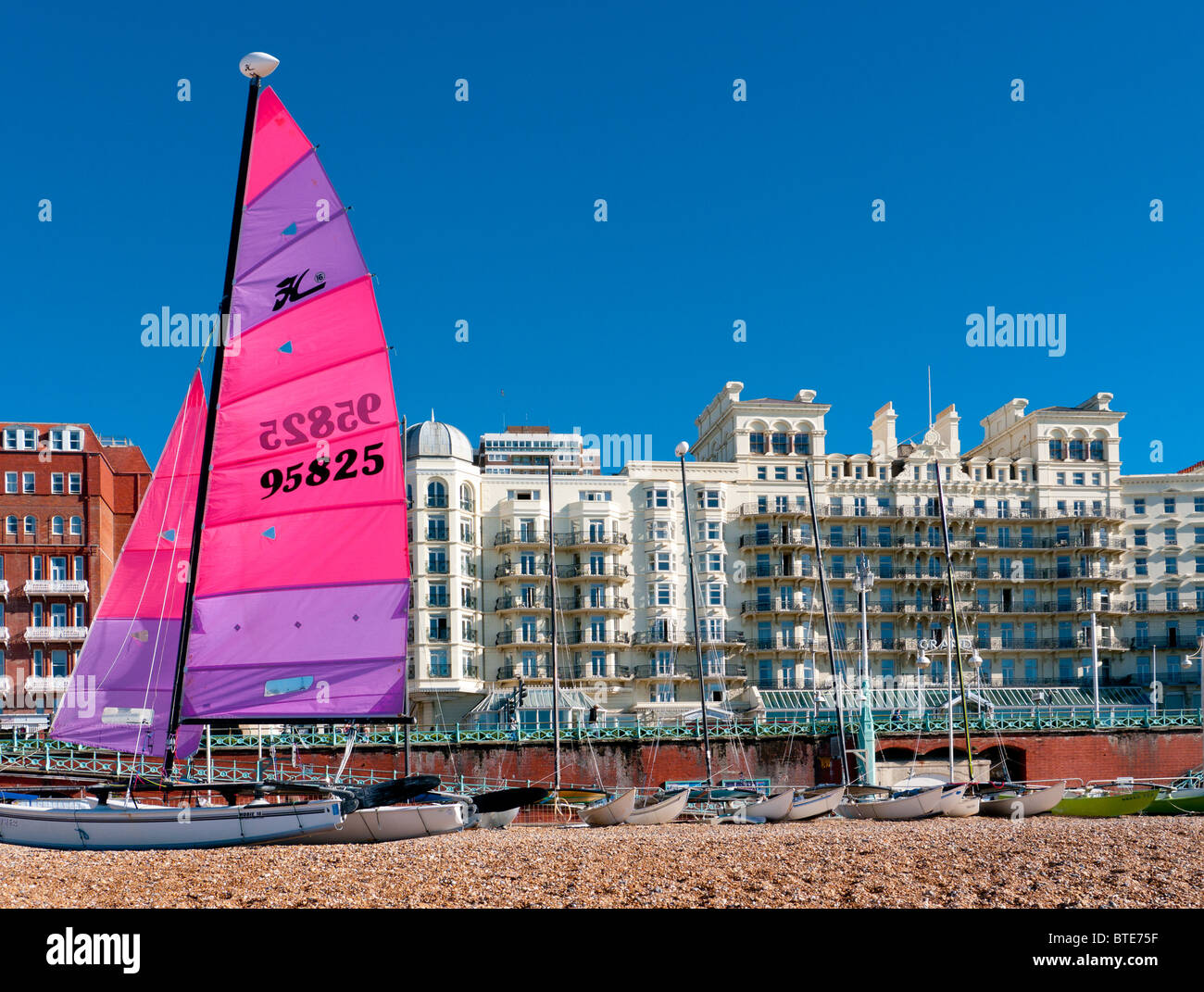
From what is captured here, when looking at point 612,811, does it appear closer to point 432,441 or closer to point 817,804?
point 817,804

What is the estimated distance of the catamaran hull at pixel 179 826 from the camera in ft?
83.3

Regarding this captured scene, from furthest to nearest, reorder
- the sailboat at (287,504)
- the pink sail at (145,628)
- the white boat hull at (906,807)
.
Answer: the white boat hull at (906,807)
the pink sail at (145,628)
the sailboat at (287,504)

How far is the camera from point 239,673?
2639 centimetres

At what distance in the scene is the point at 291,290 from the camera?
26609 millimetres

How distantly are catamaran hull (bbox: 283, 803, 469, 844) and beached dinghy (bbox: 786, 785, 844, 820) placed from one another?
68.2 feet

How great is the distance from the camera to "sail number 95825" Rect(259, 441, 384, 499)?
87.3 ft

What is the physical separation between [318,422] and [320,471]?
1008 mm

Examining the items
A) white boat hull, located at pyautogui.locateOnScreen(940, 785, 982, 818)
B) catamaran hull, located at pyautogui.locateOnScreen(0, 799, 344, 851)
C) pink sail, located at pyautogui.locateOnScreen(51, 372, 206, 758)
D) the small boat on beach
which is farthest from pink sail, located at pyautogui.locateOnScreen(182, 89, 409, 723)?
the small boat on beach

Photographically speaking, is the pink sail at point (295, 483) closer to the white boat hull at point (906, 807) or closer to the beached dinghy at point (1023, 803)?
the white boat hull at point (906, 807)

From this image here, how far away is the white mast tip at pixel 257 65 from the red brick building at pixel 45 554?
50.9m

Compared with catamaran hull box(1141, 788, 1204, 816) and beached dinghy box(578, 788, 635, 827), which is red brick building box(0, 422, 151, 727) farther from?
catamaran hull box(1141, 788, 1204, 816)

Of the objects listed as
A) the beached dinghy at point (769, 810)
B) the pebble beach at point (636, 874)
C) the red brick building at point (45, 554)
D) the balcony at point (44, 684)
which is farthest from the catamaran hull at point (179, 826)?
the red brick building at point (45, 554)
